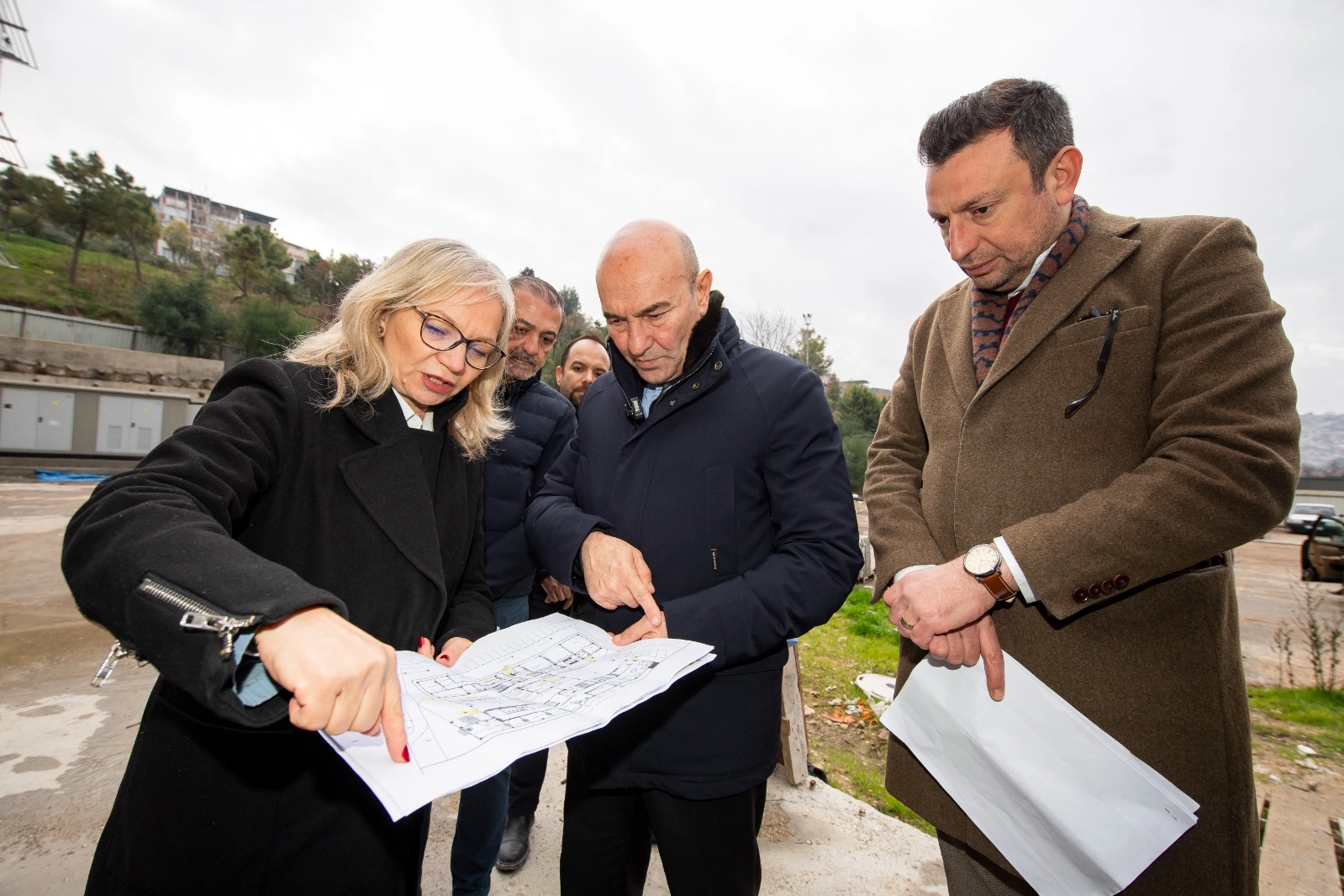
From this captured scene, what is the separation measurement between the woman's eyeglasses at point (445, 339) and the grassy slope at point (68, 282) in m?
36.4

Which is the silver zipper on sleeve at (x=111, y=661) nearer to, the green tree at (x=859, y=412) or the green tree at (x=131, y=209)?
the green tree at (x=859, y=412)

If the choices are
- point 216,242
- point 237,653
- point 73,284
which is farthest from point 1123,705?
point 216,242

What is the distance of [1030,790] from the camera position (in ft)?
4.26

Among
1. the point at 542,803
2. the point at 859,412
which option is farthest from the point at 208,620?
the point at 859,412

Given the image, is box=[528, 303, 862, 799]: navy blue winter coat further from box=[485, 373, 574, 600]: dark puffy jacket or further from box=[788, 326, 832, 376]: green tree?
box=[788, 326, 832, 376]: green tree

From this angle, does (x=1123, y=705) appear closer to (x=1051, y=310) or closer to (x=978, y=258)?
(x=1051, y=310)

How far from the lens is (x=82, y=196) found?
103ft

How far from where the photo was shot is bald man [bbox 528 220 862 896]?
1.55 metres

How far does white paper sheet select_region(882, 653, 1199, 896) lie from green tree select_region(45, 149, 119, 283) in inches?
1685

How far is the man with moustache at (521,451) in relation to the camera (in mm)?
2965

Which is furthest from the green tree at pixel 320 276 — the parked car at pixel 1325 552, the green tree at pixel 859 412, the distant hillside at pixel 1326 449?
the distant hillside at pixel 1326 449

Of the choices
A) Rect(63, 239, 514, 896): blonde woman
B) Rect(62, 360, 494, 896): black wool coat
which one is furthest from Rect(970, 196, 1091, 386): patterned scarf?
Rect(62, 360, 494, 896): black wool coat

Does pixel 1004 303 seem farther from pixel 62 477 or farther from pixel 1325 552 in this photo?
pixel 62 477

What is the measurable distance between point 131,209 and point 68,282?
15.3 ft
